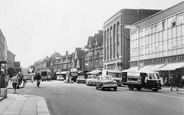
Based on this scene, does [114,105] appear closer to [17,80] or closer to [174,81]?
[17,80]

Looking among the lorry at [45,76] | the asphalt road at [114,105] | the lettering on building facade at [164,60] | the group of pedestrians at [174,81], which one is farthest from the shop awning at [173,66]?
the lorry at [45,76]

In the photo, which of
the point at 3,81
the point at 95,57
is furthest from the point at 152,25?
the point at 95,57

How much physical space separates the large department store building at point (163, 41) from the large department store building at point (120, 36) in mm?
8599

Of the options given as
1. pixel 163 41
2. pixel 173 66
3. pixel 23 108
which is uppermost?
pixel 163 41

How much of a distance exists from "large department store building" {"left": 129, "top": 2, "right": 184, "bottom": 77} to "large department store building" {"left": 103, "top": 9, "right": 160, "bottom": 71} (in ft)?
28.2

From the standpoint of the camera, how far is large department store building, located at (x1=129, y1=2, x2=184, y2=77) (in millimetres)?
38969

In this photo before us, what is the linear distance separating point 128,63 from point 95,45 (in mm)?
28753

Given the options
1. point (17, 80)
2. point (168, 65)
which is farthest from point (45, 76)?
point (17, 80)

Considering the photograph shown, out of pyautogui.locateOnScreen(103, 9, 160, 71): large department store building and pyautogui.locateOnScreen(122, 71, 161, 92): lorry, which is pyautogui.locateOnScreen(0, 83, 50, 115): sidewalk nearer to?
pyautogui.locateOnScreen(122, 71, 161, 92): lorry

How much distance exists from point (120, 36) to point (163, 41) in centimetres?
2188

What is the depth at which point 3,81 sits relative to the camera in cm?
2866

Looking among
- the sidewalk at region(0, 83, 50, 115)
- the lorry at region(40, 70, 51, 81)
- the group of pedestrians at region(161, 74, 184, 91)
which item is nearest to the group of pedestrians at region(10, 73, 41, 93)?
the sidewalk at region(0, 83, 50, 115)

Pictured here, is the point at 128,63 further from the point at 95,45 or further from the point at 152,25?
the point at 95,45

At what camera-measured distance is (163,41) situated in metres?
44.1
